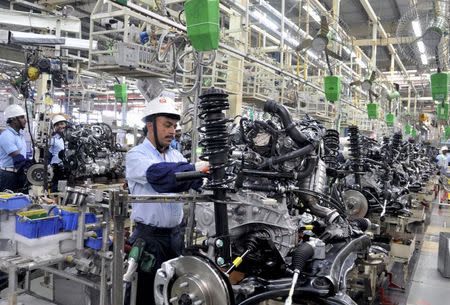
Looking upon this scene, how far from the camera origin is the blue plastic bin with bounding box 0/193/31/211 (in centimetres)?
224

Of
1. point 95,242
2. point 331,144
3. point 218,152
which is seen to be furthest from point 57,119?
point 218,152

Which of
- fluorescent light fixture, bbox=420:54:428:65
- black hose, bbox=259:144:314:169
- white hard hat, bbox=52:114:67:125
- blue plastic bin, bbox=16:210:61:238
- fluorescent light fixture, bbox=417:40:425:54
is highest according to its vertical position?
fluorescent light fixture, bbox=417:40:425:54

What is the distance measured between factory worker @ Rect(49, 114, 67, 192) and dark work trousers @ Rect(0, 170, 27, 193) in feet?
2.09

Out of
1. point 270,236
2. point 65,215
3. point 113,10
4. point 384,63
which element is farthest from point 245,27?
point 384,63

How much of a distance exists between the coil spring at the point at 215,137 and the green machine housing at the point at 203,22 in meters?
0.82

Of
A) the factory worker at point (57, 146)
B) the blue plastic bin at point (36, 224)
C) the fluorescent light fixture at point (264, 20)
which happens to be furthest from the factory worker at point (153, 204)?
the fluorescent light fixture at point (264, 20)

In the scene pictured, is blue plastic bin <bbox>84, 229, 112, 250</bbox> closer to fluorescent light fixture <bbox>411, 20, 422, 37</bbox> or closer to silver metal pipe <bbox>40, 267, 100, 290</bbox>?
silver metal pipe <bbox>40, 267, 100, 290</bbox>

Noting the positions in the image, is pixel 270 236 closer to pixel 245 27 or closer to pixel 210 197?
pixel 210 197

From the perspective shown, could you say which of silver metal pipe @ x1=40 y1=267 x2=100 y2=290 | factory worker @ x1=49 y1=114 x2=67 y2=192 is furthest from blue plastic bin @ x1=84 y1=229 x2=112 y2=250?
factory worker @ x1=49 y1=114 x2=67 y2=192

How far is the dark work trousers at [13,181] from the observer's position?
558 cm

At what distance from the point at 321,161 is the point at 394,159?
426cm

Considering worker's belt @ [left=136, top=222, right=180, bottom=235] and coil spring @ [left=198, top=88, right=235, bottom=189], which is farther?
worker's belt @ [left=136, top=222, right=180, bottom=235]

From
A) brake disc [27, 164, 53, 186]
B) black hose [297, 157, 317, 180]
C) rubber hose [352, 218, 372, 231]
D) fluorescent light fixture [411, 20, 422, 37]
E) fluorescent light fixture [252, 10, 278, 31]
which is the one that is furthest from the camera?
fluorescent light fixture [252, 10, 278, 31]

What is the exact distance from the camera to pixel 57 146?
689 cm
